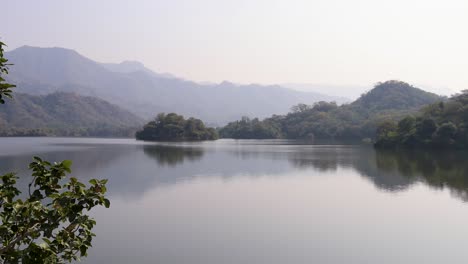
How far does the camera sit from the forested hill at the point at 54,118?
139 meters

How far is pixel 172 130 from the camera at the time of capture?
354ft

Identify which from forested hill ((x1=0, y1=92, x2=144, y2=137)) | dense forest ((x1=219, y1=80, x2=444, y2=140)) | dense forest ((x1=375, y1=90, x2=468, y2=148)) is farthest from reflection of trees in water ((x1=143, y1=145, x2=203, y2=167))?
forested hill ((x1=0, y1=92, x2=144, y2=137))

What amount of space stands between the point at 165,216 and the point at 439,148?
178 feet

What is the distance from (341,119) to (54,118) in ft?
354

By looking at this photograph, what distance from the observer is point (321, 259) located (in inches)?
470

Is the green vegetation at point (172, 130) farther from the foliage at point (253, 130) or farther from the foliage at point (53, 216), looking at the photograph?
the foliage at point (53, 216)

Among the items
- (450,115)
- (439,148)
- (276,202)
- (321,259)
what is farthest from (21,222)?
(450,115)

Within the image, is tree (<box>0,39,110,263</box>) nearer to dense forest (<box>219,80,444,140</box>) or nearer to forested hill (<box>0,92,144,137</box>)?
dense forest (<box>219,80,444,140</box>)

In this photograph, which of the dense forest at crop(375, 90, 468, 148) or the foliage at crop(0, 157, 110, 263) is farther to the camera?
the dense forest at crop(375, 90, 468, 148)

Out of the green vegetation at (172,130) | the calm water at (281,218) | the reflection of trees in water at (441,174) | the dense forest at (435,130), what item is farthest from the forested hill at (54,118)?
the reflection of trees in water at (441,174)

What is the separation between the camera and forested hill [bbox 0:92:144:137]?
139 meters

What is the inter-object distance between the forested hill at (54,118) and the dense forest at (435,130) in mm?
102075

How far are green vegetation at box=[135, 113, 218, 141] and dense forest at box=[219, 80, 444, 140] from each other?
19505 millimetres

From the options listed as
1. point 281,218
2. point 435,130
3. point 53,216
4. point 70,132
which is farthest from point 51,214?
point 70,132
